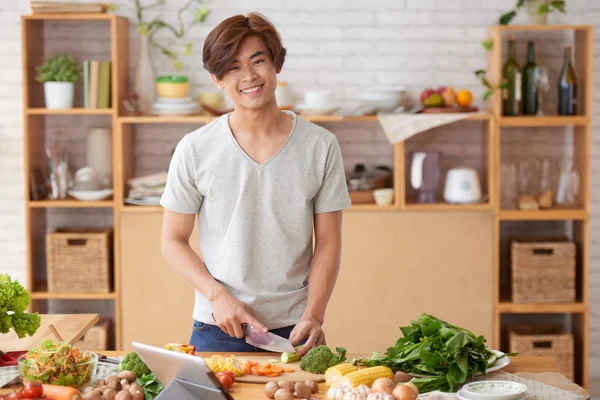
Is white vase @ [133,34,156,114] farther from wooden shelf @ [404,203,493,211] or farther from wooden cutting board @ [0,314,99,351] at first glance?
wooden cutting board @ [0,314,99,351]

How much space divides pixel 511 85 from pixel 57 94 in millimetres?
2401

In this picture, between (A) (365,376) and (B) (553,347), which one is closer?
(A) (365,376)

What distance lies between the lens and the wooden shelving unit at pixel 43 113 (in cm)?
451

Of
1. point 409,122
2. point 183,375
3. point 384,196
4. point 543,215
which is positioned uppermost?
point 409,122

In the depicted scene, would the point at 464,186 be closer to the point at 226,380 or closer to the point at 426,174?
the point at 426,174

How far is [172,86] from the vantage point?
15.0 ft

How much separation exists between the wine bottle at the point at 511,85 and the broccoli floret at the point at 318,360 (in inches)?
104

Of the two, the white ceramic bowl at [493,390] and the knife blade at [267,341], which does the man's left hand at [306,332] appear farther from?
the white ceramic bowl at [493,390]

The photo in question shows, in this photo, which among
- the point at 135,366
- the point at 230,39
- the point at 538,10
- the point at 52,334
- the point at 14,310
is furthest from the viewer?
the point at 538,10

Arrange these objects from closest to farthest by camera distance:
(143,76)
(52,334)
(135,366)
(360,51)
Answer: (135,366)
(52,334)
(143,76)
(360,51)

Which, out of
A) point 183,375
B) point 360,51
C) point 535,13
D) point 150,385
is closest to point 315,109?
point 360,51

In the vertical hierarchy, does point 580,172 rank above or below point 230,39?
below

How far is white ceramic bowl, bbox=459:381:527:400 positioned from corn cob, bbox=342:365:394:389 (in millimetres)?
193

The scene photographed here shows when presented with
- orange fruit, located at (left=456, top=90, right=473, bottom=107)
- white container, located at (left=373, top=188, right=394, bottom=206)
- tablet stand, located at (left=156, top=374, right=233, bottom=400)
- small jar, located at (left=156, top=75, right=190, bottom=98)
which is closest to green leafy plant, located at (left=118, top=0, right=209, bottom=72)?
small jar, located at (left=156, top=75, right=190, bottom=98)
